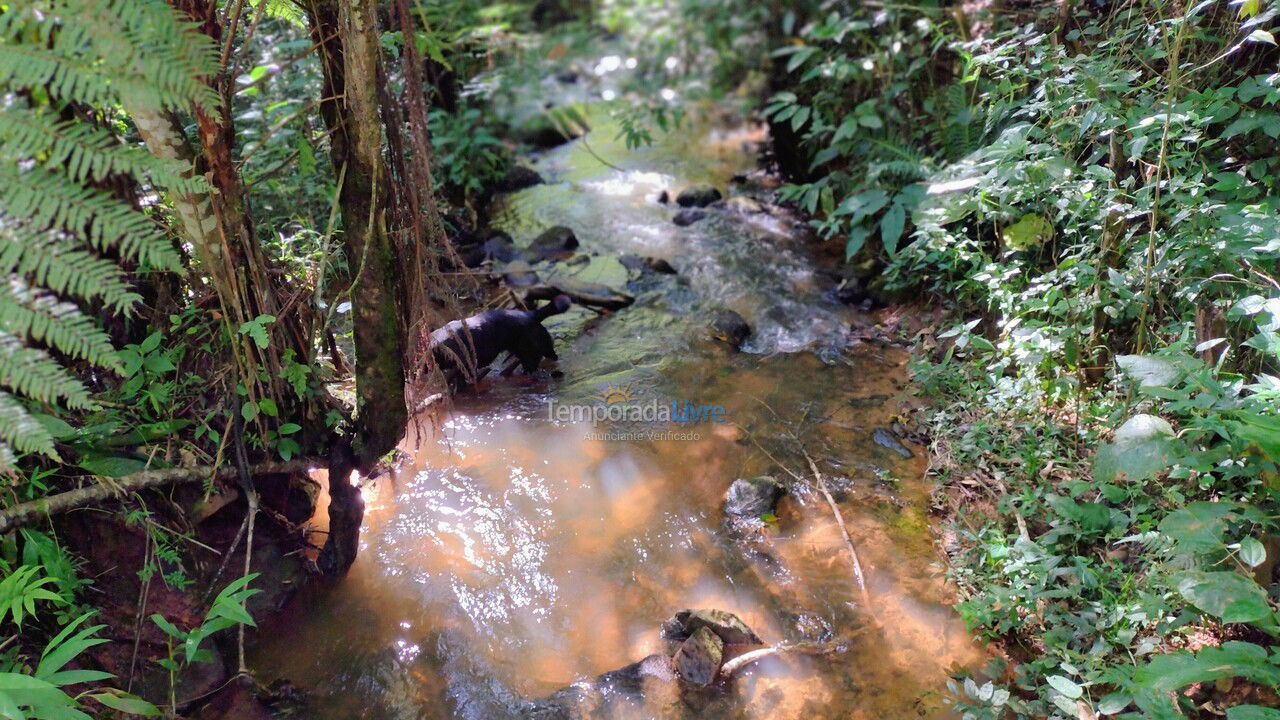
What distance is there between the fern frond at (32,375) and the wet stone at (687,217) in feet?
17.8

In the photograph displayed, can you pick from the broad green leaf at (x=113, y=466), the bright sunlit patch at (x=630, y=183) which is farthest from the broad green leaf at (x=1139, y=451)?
the bright sunlit patch at (x=630, y=183)

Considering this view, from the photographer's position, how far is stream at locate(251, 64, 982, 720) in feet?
8.96

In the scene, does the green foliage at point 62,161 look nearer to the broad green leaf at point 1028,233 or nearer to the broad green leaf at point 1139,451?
the broad green leaf at point 1139,451

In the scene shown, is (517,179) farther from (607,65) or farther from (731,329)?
(731,329)

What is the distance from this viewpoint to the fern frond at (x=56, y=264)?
164 cm

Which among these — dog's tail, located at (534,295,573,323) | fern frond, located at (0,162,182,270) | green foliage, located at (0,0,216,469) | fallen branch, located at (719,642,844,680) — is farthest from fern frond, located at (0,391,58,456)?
dog's tail, located at (534,295,573,323)

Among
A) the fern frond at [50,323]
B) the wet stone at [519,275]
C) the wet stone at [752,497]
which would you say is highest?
the fern frond at [50,323]

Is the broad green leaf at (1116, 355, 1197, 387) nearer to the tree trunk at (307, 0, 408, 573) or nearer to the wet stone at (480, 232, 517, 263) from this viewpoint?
the tree trunk at (307, 0, 408, 573)

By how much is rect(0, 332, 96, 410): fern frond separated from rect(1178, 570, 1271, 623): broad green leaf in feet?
9.39

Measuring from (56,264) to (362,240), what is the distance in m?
0.98

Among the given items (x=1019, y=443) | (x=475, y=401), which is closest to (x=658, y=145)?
(x=475, y=401)

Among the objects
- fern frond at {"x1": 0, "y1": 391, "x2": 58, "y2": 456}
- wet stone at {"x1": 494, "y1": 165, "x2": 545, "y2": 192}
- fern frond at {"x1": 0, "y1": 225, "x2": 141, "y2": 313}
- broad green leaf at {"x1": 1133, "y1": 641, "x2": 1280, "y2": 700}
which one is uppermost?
fern frond at {"x1": 0, "y1": 225, "x2": 141, "y2": 313}

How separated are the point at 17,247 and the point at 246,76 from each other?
366 centimetres

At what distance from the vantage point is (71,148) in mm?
1680
